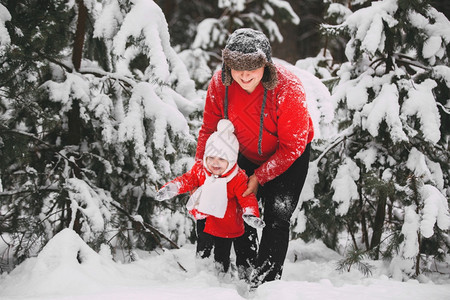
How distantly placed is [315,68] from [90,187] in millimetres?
2973

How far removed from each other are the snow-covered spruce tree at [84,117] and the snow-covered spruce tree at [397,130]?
1.48m

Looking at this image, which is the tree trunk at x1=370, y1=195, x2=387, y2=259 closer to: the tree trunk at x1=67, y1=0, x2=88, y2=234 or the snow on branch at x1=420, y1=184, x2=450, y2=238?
the snow on branch at x1=420, y1=184, x2=450, y2=238

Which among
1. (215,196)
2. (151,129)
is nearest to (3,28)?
(151,129)

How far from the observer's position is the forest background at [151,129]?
9.44 feet

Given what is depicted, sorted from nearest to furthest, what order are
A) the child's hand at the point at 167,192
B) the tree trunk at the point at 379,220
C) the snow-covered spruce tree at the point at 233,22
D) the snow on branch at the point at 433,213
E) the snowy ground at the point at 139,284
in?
the snowy ground at the point at 139,284, the child's hand at the point at 167,192, the snow on branch at the point at 433,213, the tree trunk at the point at 379,220, the snow-covered spruce tree at the point at 233,22

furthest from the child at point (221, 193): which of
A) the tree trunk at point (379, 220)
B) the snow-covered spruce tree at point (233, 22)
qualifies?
the snow-covered spruce tree at point (233, 22)

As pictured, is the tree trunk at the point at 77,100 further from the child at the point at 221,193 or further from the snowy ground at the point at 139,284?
the child at the point at 221,193

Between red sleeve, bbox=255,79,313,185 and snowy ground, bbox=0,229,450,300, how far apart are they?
70 cm

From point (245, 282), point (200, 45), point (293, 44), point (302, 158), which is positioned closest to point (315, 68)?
point (302, 158)

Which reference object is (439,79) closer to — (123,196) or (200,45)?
(123,196)

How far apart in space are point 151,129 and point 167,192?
82 cm

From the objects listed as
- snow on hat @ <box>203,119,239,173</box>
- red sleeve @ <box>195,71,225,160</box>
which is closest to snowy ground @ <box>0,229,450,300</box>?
snow on hat @ <box>203,119,239,173</box>

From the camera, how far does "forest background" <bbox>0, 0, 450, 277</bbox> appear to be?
113 inches

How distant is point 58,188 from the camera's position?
119 inches
